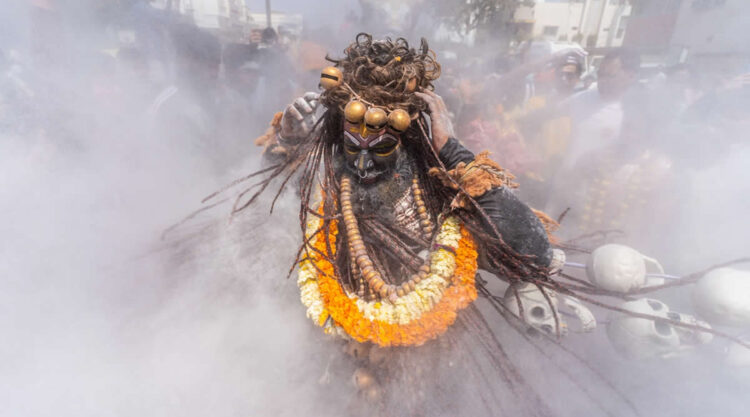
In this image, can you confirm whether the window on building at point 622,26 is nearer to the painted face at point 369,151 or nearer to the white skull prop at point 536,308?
the white skull prop at point 536,308

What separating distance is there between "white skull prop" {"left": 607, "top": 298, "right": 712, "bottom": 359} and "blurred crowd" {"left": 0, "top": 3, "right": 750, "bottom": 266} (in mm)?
1617

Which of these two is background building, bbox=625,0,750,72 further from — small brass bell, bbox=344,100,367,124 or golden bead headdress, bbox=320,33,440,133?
small brass bell, bbox=344,100,367,124

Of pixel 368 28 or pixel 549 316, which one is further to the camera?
pixel 368 28

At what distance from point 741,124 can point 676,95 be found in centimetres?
99

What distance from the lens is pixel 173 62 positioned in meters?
5.14

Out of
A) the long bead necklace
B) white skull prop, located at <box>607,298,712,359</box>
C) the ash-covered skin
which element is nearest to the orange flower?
the long bead necklace

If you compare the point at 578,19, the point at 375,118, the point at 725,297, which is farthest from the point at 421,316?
the point at 578,19

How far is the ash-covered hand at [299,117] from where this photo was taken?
2119mm

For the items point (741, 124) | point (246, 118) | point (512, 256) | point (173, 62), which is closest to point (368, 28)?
point (246, 118)

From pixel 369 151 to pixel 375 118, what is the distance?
245mm

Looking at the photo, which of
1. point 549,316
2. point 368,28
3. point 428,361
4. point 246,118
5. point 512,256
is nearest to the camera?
point 512,256

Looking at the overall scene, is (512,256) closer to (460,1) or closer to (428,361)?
(428,361)

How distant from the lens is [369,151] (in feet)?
5.57

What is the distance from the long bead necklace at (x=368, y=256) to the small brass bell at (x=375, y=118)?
44 cm
